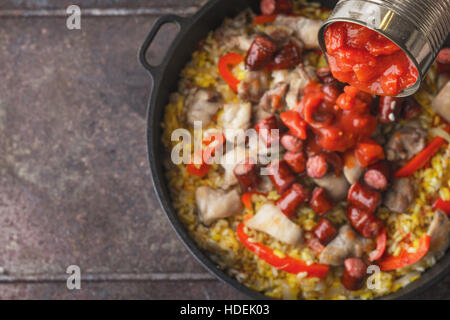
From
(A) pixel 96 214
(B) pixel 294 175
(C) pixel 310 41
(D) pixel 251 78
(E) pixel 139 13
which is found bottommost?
(A) pixel 96 214

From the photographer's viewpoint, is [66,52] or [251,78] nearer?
[251,78]

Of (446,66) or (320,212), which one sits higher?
(446,66)

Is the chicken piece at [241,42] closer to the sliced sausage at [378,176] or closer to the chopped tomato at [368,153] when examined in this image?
the chopped tomato at [368,153]

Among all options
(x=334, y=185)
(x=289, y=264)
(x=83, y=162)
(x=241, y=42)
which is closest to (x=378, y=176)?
(x=334, y=185)

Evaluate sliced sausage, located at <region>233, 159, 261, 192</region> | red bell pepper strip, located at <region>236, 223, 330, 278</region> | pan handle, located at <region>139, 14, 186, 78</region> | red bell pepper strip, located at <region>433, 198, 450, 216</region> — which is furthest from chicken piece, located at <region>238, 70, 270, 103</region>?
red bell pepper strip, located at <region>433, 198, 450, 216</region>

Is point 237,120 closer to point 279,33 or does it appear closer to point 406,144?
point 279,33

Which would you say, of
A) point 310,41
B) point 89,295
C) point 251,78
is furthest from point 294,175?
point 89,295

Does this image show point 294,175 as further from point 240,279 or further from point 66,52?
point 66,52
